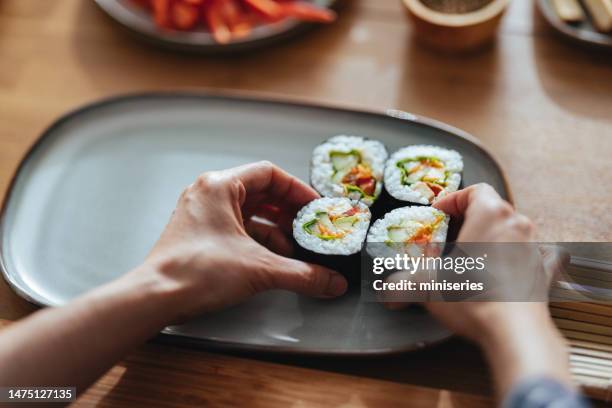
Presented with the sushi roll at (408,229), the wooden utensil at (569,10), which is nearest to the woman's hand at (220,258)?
the sushi roll at (408,229)

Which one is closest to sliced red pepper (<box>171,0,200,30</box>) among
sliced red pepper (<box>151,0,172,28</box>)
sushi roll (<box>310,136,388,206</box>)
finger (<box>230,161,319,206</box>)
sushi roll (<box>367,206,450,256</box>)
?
sliced red pepper (<box>151,0,172,28</box>)

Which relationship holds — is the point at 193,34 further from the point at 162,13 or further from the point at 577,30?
the point at 577,30

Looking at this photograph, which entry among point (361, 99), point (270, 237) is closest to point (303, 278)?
point (270, 237)

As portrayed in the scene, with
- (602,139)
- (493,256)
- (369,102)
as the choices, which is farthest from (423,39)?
(493,256)

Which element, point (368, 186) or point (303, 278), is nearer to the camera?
point (303, 278)

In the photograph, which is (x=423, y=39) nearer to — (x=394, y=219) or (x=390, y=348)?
(x=394, y=219)

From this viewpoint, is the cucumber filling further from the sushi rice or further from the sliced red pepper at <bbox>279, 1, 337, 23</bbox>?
the sliced red pepper at <bbox>279, 1, 337, 23</bbox>
